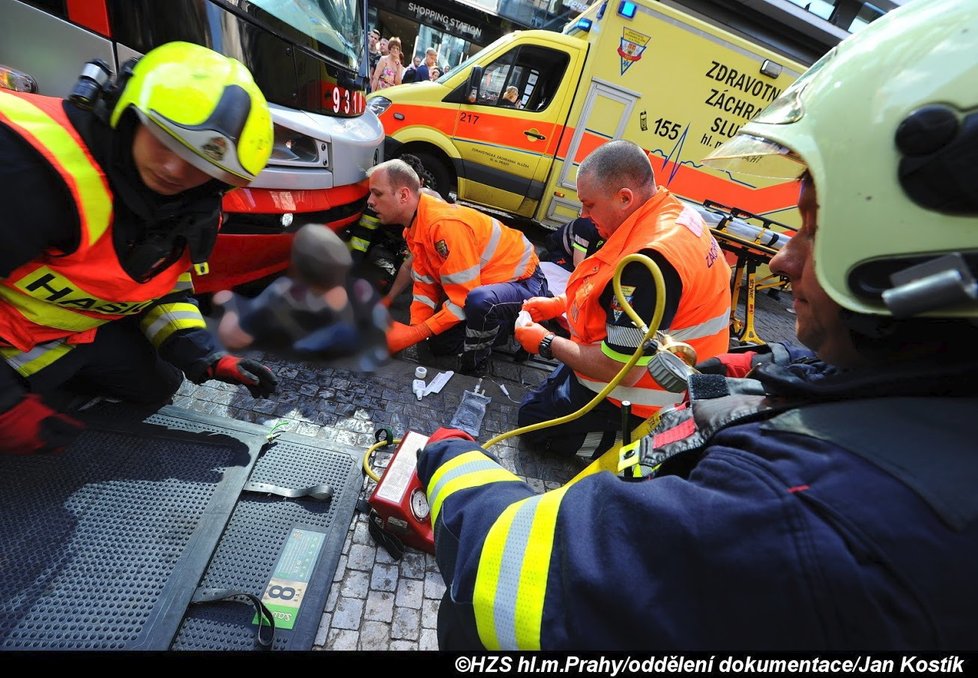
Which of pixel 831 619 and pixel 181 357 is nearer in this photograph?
pixel 831 619

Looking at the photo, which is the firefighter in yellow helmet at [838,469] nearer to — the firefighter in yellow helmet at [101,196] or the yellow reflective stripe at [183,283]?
the firefighter in yellow helmet at [101,196]

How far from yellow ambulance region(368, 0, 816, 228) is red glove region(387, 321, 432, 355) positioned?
3914mm

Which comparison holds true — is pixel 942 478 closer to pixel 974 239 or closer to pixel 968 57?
pixel 974 239

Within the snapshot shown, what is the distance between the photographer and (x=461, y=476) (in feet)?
3.95

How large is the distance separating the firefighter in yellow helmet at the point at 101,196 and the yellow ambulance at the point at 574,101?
5.17 metres

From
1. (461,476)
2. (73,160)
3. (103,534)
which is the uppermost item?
(73,160)

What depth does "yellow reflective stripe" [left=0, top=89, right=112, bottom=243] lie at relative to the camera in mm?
1476

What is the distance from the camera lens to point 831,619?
60cm

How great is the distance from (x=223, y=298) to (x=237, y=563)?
2.01 metres

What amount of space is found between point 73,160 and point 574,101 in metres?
6.21

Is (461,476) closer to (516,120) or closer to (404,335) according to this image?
(404,335)

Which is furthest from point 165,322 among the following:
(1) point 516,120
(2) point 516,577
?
(1) point 516,120

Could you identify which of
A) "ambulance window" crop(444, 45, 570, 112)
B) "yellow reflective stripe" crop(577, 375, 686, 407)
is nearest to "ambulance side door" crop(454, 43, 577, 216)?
"ambulance window" crop(444, 45, 570, 112)

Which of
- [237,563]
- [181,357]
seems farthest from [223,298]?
[237,563]
